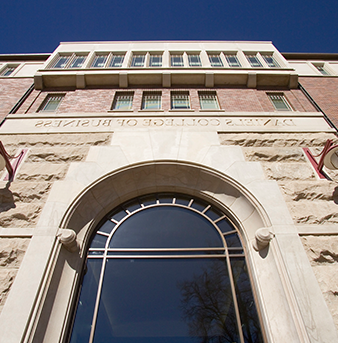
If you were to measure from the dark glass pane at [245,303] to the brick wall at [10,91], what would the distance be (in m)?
9.40

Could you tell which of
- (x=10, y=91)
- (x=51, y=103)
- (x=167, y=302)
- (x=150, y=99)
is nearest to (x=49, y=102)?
(x=51, y=103)

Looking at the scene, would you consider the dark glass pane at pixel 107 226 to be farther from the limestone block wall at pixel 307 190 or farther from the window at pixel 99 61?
the window at pixel 99 61

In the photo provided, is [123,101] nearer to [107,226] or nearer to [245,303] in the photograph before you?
[107,226]

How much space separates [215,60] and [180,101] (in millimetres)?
4386

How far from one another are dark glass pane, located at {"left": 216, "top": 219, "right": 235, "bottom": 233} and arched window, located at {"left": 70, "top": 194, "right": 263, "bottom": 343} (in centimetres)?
3

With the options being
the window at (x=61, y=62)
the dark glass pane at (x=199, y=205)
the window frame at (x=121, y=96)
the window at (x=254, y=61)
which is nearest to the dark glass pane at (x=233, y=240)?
the dark glass pane at (x=199, y=205)

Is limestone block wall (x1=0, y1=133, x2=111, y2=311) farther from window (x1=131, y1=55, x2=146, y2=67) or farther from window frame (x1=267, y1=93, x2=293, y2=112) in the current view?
window frame (x1=267, y1=93, x2=293, y2=112)

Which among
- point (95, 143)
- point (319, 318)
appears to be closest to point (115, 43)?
point (95, 143)

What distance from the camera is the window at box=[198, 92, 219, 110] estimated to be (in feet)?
30.9

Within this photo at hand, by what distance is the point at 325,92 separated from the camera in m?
10.6

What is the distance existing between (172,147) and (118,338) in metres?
4.77

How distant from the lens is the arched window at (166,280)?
15.3 feet

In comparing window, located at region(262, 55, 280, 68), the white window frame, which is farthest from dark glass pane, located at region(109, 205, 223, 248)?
window, located at region(262, 55, 280, 68)

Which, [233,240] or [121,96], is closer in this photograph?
[233,240]
